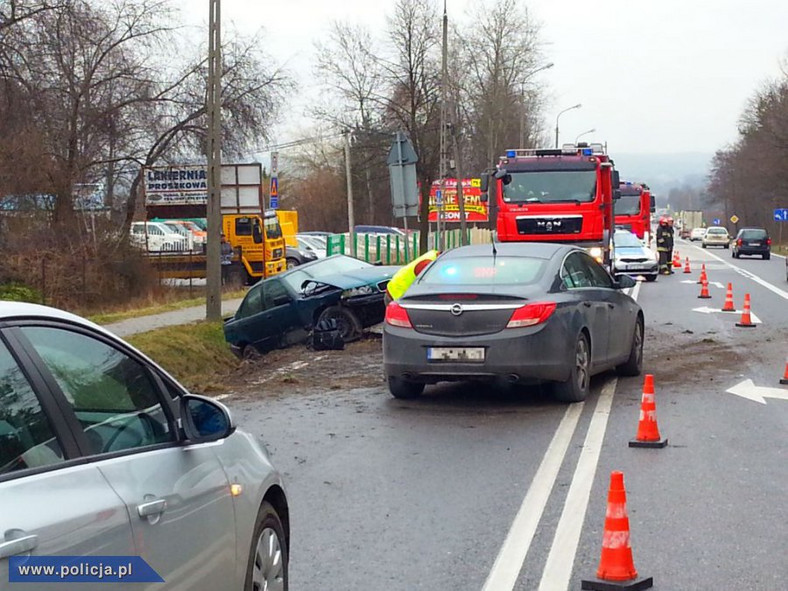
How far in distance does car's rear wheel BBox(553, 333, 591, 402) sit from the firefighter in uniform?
3063 centimetres

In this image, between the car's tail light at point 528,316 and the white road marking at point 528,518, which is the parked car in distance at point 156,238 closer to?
the car's tail light at point 528,316

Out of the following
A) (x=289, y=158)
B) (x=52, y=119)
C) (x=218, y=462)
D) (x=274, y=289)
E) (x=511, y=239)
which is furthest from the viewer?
(x=289, y=158)

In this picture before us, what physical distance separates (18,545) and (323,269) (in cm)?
1575

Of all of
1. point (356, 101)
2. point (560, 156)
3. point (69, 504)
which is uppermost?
point (356, 101)

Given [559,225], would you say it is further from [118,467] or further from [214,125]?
[118,467]

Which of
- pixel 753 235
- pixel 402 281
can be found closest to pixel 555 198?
pixel 402 281

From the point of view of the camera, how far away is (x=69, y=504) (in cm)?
309

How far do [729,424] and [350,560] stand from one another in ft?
15.9

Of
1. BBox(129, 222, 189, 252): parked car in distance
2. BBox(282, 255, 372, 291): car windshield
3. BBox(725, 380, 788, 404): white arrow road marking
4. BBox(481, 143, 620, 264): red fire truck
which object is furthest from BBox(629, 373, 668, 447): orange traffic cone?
BBox(129, 222, 189, 252): parked car in distance

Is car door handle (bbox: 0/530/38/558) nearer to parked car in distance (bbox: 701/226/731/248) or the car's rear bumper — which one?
the car's rear bumper

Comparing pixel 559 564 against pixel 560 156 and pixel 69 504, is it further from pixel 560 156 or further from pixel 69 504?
pixel 560 156

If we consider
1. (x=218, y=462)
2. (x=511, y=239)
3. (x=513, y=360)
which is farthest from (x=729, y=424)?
(x=511, y=239)

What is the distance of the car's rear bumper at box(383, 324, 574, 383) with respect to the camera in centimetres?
1056

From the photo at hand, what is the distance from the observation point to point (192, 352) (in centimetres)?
1639
